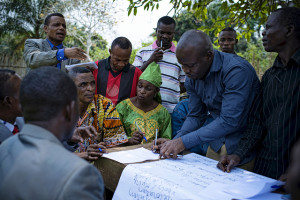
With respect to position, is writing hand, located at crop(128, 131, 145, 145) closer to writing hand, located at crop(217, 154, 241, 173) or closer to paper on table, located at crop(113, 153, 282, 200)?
paper on table, located at crop(113, 153, 282, 200)

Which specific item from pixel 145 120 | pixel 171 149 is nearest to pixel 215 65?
pixel 171 149

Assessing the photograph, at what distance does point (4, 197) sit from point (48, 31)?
128 inches

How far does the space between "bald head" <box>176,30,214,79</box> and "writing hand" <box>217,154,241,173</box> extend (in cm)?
78

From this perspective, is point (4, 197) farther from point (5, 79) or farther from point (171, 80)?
point (171, 80)

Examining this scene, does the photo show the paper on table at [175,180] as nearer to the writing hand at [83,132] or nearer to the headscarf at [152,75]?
the writing hand at [83,132]

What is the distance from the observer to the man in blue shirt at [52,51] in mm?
3461

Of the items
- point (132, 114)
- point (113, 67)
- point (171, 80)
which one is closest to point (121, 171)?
point (132, 114)

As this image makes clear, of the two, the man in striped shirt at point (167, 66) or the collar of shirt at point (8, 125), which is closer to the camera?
the collar of shirt at point (8, 125)

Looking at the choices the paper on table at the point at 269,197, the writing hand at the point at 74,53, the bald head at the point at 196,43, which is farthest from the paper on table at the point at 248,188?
the writing hand at the point at 74,53

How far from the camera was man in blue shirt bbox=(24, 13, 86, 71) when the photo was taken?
3461 millimetres

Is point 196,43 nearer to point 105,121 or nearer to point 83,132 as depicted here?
point 83,132

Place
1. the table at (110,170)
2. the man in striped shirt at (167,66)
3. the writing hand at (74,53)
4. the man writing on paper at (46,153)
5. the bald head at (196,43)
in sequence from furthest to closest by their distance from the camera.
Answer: the man in striped shirt at (167,66)
the writing hand at (74,53)
the bald head at (196,43)
the table at (110,170)
the man writing on paper at (46,153)

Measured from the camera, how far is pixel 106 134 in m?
3.13

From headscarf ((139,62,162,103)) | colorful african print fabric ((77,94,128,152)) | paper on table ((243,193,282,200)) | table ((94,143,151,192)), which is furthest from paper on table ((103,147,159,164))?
headscarf ((139,62,162,103))
